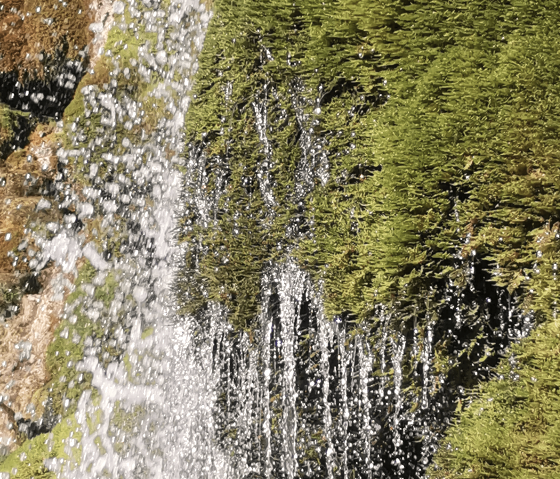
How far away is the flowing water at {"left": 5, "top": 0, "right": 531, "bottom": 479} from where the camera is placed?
210 centimetres

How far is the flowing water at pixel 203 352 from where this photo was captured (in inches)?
82.8

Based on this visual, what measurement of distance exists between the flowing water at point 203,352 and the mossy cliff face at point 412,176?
20 mm

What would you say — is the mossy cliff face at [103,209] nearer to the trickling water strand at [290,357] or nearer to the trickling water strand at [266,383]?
the trickling water strand at [266,383]

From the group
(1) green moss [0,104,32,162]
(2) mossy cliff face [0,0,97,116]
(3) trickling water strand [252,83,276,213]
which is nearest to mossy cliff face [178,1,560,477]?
(3) trickling water strand [252,83,276,213]

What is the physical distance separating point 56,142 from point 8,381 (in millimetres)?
2257

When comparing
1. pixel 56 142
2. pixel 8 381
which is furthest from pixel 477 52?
pixel 8 381

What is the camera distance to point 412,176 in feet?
6.56

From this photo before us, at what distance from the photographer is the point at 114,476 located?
3.83 meters

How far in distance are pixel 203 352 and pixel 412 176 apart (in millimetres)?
1795

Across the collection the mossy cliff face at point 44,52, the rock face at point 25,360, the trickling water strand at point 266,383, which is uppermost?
the mossy cliff face at point 44,52

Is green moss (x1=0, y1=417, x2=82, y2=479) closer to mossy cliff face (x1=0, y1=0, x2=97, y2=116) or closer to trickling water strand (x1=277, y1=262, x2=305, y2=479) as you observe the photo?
trickling water strand (x1=277, y1=262, x2=305, y2=479)

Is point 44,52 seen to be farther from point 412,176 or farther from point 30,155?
point 412,176

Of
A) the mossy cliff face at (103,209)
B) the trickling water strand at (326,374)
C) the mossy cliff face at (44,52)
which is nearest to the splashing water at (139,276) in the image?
the mossy cliff face at (103,209)

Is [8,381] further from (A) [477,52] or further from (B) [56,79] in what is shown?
(A) [477,52]
